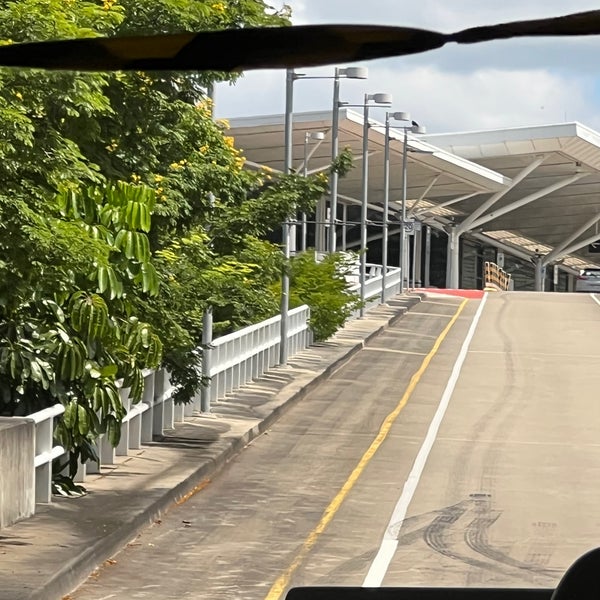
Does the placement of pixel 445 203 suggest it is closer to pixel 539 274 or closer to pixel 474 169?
pixel 474 169

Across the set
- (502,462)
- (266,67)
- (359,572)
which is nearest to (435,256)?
(502,462)

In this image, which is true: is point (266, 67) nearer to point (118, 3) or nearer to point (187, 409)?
point (118, 3)

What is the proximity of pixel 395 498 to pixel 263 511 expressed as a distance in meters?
1.63

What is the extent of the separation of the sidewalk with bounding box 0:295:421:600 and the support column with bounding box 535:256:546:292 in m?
93.9

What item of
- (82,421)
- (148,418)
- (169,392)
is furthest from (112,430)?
(169,392)

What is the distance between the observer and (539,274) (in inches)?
4781

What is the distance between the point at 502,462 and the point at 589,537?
5633mm

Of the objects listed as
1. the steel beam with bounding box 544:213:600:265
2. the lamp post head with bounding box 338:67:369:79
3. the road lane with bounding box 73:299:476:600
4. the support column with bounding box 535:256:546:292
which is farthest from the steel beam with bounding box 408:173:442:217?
the road lane with bounding box 73:299:476:600

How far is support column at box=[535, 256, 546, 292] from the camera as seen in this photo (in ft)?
393

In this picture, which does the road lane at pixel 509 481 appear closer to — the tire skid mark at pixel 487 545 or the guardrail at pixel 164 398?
the tire skid mark at pixel 487 545

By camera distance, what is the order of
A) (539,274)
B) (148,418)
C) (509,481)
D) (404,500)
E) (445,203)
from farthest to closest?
(539,274), (445,203), (148,418), (509,481), (404,500)

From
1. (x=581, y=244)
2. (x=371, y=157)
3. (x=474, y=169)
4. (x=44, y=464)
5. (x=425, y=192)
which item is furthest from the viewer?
(x=581, y=244)

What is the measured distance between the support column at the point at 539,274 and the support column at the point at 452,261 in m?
13.6

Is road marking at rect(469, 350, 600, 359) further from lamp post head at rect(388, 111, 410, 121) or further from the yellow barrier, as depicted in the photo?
the yellow barrier
